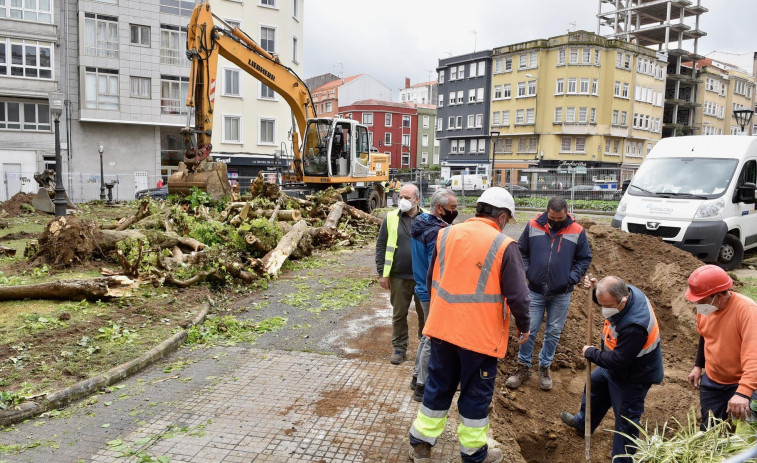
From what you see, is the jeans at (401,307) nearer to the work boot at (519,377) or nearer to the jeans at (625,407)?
the work boot at (519,377)

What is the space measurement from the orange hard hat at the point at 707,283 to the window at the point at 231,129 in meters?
36.6

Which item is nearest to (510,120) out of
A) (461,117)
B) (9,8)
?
(461,117)

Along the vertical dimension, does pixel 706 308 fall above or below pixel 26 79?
below

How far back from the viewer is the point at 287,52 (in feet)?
129

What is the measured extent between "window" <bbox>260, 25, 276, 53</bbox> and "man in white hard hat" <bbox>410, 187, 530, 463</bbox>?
122ft

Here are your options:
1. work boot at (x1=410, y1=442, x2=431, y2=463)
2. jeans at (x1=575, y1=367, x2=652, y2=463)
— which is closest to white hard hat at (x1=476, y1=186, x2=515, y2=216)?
jeans at (x1=575, y1=367, x2=652, y2=463)

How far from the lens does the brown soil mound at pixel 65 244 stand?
9.56m

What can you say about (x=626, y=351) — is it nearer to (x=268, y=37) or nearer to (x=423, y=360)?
(x=423, y=360)

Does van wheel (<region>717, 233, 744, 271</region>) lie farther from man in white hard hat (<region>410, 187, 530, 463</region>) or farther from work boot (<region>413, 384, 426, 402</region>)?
man in white hard hat (<region>410, 187, 530, 463</region>)

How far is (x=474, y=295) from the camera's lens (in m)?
4.07

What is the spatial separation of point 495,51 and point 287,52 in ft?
89.0

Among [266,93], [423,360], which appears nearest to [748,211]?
[423,360]

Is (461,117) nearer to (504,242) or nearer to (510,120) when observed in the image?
(510,120)

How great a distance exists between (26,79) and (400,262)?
115 ft
